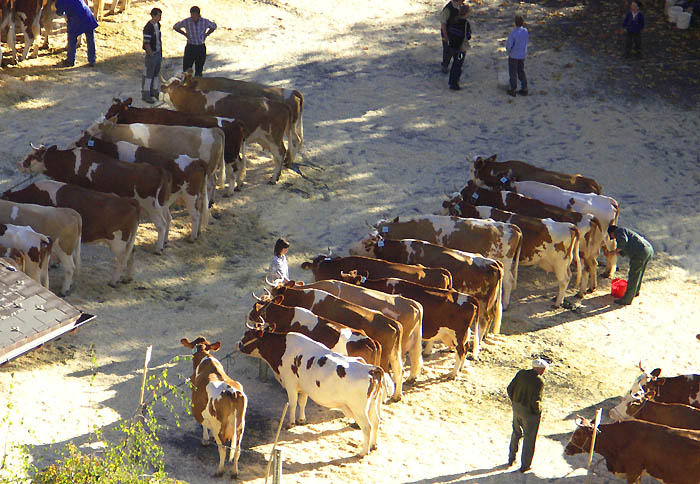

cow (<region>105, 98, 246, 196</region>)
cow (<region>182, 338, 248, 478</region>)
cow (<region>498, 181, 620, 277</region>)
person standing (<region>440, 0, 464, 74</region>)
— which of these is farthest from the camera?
person standing (<region>440, 0, 464, 74</region>)

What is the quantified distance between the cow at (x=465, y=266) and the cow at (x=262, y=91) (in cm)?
458

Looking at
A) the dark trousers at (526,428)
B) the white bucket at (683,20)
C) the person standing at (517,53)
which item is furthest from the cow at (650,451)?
the white bucket at (683,20)

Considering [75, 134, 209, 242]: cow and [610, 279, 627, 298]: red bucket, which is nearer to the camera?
[75, 134, 209, 242]: cow

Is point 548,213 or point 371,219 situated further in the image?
point 371,219

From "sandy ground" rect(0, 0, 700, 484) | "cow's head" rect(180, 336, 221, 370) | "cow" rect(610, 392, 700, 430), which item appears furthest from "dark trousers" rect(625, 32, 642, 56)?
"cow's head" rect(180, 336, 221, 370)

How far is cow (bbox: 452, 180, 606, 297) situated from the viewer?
16859 millimetres

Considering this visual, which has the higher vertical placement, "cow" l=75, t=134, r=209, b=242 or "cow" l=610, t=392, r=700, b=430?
"cow" l=75, t=134, r=209, b=242

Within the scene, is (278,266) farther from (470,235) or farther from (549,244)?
(549,244)

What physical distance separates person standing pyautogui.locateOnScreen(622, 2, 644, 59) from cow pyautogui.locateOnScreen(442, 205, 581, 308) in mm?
9651

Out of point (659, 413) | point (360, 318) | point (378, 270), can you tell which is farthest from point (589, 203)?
point (360, 318)

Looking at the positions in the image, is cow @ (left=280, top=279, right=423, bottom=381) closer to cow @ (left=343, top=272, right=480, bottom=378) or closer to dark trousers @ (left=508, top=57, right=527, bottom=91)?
cow @ (left=343, top=272, right=480, bottom=378)

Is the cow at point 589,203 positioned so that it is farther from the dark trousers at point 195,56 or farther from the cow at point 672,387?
the dark trousers at point 195,56

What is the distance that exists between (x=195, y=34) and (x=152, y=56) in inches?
42.4

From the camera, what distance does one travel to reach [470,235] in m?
16.1
